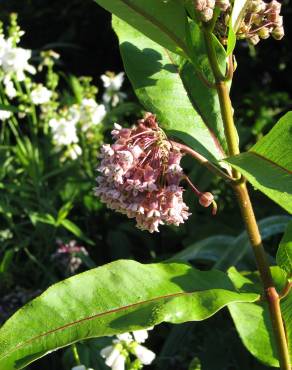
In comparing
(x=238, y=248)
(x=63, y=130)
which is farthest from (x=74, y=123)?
(x=238, y=248)

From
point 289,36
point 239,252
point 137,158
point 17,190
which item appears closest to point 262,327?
point 137,158

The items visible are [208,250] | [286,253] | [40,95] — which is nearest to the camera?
[286,253]

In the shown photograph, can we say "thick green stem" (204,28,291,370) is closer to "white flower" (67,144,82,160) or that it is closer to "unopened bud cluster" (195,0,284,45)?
"unopened bud cluster" (195,0,284,45)

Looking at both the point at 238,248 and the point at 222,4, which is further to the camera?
the point at 238,248

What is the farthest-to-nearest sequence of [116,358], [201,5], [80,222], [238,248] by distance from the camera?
[80,222] → [238,248] → [116,358] → [201,5]

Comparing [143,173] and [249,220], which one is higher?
[143,173]

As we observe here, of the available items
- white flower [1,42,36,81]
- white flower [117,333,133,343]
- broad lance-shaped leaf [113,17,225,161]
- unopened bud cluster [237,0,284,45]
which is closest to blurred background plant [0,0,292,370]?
white flower [1,42,36,81]

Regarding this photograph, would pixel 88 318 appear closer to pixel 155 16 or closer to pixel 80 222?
pixel 155 16

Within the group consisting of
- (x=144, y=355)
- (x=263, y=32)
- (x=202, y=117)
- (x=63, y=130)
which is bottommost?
(x=144, y=355)
